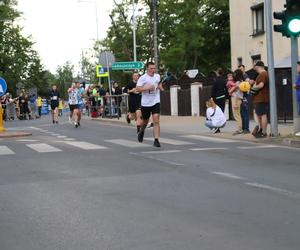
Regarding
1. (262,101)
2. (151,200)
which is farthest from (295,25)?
(151,200)

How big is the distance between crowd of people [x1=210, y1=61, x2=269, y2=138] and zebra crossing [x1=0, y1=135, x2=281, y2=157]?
3.13 feet

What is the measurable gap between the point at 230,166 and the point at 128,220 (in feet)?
14.0

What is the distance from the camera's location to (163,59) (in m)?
55.3

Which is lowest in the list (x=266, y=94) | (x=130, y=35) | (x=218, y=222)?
(x=218, y=222)

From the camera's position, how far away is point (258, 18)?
35.9m

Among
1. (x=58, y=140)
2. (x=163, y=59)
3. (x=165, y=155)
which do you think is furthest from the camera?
(x=163, y=59)

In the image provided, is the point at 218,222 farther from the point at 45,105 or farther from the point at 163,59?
the point at 45,105

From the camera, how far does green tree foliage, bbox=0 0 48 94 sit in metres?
74.1

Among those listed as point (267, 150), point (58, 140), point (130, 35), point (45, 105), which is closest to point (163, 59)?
point (130, 35)

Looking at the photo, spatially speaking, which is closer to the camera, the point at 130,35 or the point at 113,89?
the point at 113,89

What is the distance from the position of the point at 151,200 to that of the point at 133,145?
277 inches

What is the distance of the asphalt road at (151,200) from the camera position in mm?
5777

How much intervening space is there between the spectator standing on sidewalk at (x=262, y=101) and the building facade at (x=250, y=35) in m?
17.7

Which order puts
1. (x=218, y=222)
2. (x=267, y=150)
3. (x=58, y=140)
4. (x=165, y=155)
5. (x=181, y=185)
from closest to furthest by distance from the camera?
(x=218, y=222)
(x=181, y=185)
(x=165, y=155)
(x=267, y=150)
(x=58, y=140)
